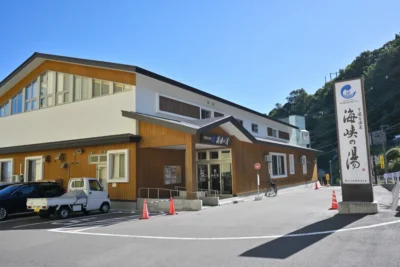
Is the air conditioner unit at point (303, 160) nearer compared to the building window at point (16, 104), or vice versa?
the building window at point (16, 104)

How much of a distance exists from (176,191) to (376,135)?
24206mm

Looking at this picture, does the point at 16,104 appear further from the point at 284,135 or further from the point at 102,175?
the point at 284,135

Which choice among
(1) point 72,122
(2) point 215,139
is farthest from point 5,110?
(2) point 215,139

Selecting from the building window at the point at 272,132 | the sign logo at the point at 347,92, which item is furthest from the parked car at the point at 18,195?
the building window at the point at 272,132

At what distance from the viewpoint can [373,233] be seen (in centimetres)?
795

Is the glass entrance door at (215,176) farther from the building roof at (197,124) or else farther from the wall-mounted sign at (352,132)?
the wall-mounted sign at (352,132)

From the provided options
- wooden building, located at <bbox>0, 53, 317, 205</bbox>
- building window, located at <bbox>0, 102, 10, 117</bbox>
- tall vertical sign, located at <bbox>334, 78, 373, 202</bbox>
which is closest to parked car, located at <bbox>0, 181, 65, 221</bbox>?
wooden building, located at <bbox>0, 53, 317, 205</bbox>

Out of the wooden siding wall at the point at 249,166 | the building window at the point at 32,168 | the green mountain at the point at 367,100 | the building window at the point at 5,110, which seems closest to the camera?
the wooden siding wall at the point at 249,166

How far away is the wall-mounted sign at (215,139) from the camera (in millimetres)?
16625

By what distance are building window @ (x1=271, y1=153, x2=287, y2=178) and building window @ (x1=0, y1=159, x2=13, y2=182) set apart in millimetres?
18831

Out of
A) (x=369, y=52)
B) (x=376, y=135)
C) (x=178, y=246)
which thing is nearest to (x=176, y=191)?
(x=178, y=246)

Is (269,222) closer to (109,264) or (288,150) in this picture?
(109,264)

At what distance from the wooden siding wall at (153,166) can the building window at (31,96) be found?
34.3ft

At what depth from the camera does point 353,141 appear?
12.0 meters
